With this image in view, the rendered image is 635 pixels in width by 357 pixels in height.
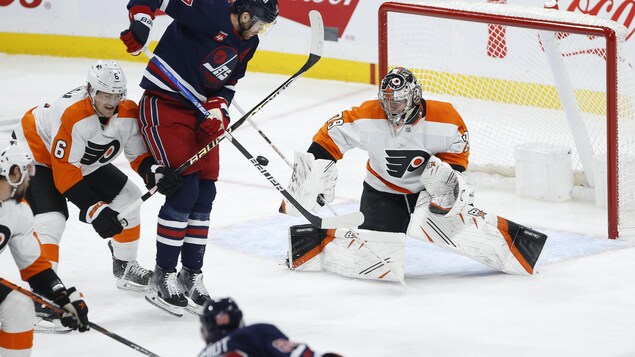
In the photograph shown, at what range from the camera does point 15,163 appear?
3312 millimetres

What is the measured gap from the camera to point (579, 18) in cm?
530

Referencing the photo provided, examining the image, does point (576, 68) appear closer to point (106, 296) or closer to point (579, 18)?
point (579, 18)

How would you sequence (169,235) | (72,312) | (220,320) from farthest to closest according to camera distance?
(169,235) → (72,312) → (220,320)

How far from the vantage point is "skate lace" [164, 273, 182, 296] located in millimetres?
4195

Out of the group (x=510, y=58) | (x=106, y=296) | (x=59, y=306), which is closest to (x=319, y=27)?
(x=106, y=296)

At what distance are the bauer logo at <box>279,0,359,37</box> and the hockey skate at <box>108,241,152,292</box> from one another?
144 inches

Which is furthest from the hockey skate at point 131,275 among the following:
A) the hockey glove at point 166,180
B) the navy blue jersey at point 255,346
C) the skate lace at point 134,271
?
the navy blue jersey at point 255,346

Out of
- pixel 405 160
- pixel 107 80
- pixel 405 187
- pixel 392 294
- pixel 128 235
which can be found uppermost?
pixel 107 80

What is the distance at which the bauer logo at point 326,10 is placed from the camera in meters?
7.85

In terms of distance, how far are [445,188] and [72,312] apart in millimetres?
1685

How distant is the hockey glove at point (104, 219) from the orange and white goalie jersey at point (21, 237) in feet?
1.81

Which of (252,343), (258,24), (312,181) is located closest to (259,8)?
(258,24)

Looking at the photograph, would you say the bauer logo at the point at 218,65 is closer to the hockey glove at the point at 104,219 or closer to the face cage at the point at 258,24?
the face cage at the point at 258,24

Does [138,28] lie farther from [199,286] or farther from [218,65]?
[199,286]
